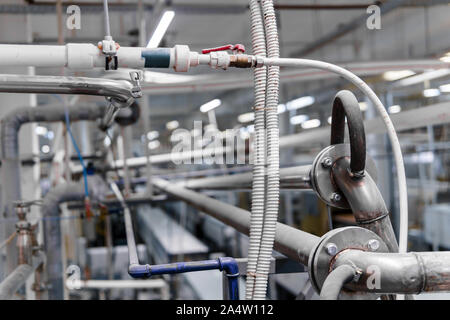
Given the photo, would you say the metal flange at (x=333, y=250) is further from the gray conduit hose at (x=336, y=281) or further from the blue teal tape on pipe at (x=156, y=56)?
the blue teal tape on pipe at (x=156, y=56)

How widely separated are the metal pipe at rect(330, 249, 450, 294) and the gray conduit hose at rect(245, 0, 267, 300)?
145mm

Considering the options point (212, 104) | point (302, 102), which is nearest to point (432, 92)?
point (212, 104)

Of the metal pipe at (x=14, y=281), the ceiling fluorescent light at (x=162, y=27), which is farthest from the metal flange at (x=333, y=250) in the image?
the metal pipe at (x=14, y=281)

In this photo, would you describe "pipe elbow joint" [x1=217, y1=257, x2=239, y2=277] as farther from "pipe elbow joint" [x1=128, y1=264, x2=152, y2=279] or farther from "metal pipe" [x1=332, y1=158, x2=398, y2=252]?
"metal pipe" [x1=332, y1=158, x2=398, y2=252]

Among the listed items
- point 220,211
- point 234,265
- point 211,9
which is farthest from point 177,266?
point 211,9

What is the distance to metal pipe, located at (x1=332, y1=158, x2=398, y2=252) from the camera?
612 millimetres

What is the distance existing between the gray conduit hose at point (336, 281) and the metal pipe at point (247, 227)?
0.23ft

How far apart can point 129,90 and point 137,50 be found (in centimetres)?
9

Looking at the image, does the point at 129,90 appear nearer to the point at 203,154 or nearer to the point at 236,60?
the point at 236,60

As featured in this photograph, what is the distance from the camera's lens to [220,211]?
1.06 metres

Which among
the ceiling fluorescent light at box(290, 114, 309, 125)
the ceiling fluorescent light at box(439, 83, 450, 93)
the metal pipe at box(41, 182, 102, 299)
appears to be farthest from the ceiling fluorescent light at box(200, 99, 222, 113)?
the ceiling fluorescent light at box(290, 114, 309, 125)

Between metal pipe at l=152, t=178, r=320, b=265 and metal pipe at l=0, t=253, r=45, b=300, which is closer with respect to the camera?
metal pipe at l=152, t=178, r=320, b=265

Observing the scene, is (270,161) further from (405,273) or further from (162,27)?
(162,27)

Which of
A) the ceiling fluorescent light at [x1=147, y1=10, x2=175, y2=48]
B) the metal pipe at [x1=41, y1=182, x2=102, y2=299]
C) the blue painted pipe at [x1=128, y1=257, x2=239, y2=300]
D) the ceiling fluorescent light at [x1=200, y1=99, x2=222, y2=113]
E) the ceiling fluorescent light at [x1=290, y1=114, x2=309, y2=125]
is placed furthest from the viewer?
the ceiling fluorescent light at [x1=290, y1=114, x2=309, y2=125]
